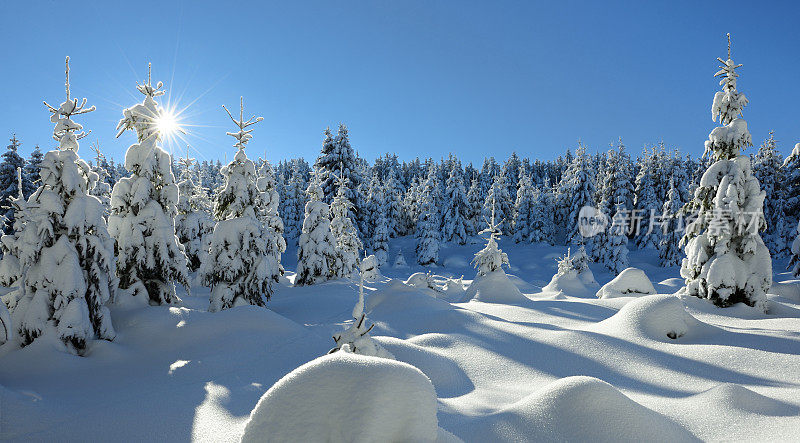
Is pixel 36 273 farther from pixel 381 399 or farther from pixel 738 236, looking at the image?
pixel 738 236

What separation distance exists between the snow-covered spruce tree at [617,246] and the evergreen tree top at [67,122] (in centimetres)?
4274

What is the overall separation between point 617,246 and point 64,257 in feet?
144

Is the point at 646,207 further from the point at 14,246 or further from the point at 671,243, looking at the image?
the point at 14,246

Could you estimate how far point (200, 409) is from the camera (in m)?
6.13

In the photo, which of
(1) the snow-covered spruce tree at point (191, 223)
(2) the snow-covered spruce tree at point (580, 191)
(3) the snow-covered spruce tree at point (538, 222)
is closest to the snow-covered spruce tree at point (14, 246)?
(1) the snow-covered spruce tree at point (191, 223)

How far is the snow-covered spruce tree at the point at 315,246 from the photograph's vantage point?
22.2m

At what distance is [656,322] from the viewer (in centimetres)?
901

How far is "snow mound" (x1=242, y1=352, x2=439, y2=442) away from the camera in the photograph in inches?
113

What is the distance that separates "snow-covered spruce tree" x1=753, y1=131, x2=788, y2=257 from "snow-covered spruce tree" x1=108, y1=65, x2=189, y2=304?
46.4 meters

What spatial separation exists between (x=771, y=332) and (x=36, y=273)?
55.3 feet

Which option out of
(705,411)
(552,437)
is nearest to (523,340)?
(705,411)

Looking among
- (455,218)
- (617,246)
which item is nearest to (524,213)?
(455,218)

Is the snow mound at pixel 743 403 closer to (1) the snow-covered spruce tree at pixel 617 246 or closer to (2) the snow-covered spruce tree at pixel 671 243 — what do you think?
(1) the snow-covered spruce tree at pixel 617 246

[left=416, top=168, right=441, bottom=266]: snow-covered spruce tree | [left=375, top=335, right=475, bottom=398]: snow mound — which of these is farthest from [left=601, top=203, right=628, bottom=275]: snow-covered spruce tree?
[left=375, top=335, right=475, bottom=398]: snow mound
